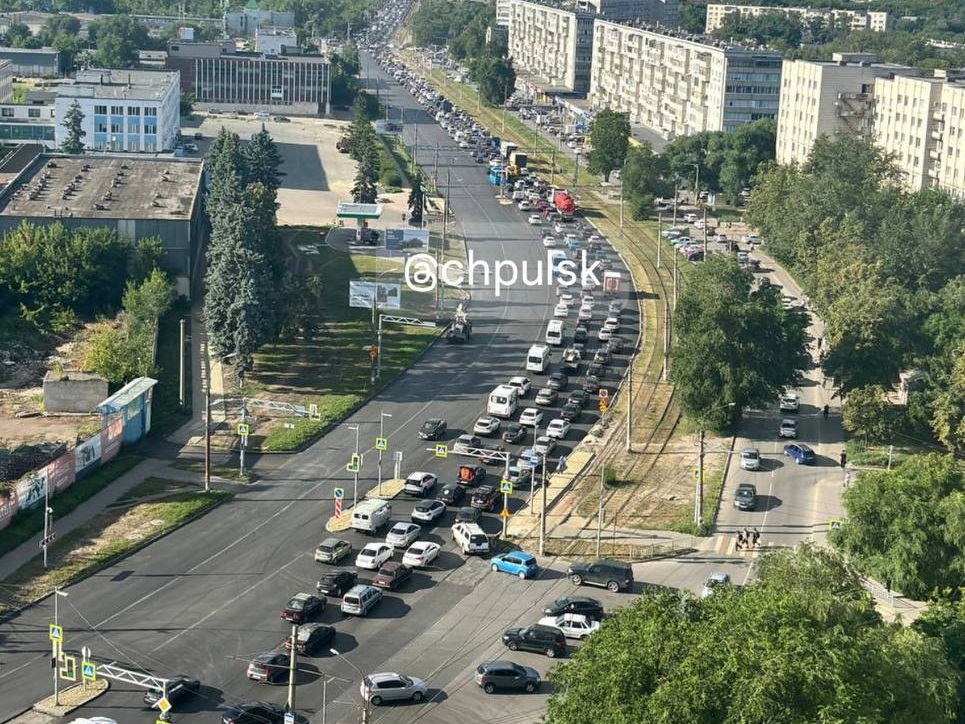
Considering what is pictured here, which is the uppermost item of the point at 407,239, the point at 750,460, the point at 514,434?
the point at 407,239

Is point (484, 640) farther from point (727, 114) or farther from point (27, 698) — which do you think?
point (727, 114)

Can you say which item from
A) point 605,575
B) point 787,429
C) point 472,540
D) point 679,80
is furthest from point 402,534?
point 679,80

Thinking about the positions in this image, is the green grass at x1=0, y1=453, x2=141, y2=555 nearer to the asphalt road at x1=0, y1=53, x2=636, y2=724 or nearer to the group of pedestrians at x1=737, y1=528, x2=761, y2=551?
the asphalt road at x1=0, y1=53, x2=636, y2=724

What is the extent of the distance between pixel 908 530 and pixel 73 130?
327 feet

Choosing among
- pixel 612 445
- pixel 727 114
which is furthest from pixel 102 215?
pixel 727 114

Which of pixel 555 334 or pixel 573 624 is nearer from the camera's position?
pixel 573 624

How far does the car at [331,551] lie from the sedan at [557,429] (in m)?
17.7

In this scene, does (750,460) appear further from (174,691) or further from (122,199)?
(122,199)

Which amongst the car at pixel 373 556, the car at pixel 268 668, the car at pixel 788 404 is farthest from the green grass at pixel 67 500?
the car at pixel 788 404

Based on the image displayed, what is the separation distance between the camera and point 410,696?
1809 inches

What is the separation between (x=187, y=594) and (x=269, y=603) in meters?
2.95

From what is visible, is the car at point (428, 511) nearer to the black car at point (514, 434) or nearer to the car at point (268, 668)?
the black car at point (514, 434)

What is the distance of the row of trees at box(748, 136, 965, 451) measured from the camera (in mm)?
75312

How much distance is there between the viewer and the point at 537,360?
82.4 m
